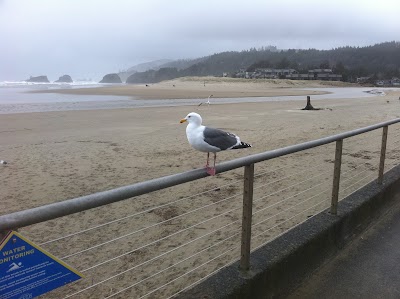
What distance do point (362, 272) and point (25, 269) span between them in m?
2.76

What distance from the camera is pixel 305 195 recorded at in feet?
19.8

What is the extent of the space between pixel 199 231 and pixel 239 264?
199 centimetres

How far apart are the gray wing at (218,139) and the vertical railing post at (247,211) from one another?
211 mm

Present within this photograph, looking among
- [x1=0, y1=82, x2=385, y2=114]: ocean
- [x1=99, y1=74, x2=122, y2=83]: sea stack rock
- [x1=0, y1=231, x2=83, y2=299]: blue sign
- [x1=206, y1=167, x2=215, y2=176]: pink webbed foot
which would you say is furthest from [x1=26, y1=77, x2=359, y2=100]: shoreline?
[x1=99, y1=74, x2=122, y2=83]: sea stack rock

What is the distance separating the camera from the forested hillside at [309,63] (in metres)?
148

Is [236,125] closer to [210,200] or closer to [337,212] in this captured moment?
[210,200]

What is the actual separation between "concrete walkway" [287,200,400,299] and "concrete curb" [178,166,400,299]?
99mm

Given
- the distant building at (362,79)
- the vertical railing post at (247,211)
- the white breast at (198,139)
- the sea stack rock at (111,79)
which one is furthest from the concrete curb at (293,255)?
the sea stack rock at (111,79)

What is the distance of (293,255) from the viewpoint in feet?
10.6

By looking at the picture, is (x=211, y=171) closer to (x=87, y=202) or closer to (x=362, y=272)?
(x=87, y=202)

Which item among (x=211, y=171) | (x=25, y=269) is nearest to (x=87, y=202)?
(x=25, y=269)

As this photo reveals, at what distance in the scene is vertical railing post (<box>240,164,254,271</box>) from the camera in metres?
2.84

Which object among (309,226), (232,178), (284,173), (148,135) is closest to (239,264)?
(309,226)

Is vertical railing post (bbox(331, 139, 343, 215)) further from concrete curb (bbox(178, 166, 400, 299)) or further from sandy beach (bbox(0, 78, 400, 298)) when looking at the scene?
sandy beach (bbox(0, 78, 400, 298))
